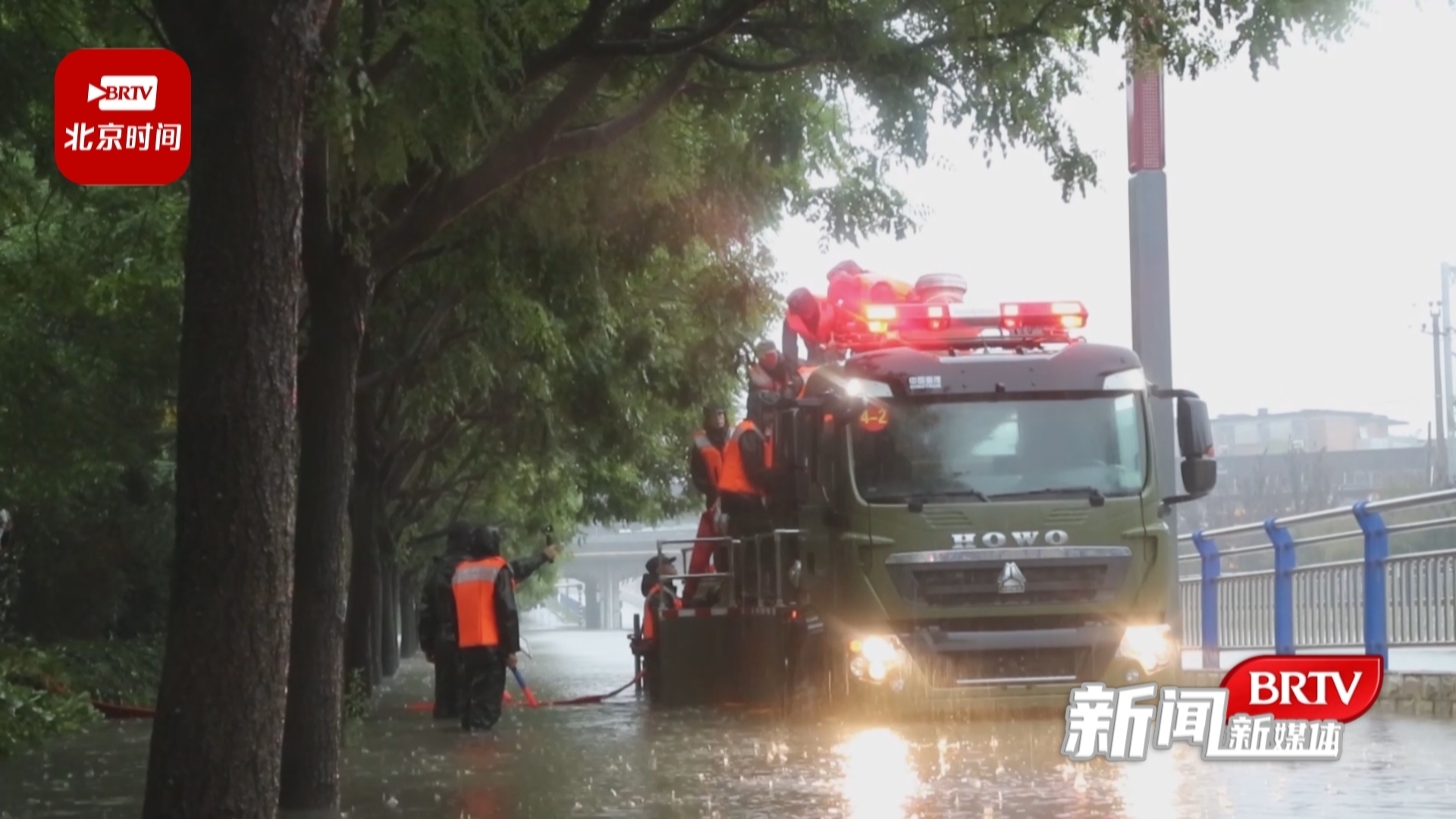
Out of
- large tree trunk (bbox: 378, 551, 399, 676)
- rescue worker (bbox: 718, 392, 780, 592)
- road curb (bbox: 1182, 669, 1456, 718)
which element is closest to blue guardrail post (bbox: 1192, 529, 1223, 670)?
road curb (bbox: 1182, 669, 1456, 718)

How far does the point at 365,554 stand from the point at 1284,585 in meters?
12.4

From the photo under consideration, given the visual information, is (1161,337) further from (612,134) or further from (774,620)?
(612,134)

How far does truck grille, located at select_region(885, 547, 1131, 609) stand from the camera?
15.9 meters

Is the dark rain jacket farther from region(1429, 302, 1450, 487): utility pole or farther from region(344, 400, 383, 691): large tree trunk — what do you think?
region(1429, 302, 1450, 487): utility pole

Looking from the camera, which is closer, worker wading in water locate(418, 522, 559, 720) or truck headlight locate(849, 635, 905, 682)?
truck headlight locate(849, 635, 905, 682)

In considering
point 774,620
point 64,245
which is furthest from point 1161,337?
point 64,245

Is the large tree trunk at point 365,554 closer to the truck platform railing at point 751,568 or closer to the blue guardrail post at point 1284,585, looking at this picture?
the truck platform railing at point 751,568

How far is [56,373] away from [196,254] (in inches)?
557

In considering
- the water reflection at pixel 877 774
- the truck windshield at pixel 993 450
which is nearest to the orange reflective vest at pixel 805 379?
the truck windshield at pixel 993 450

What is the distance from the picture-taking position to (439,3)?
35.2 ft

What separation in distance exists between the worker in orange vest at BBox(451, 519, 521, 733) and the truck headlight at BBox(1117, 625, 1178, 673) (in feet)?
18.3

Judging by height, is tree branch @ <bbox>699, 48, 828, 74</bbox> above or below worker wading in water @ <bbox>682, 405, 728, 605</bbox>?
above

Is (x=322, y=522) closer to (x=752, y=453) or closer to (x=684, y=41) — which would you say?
(x=684, y=41)

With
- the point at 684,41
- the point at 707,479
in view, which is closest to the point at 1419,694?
the point at 707,479
